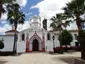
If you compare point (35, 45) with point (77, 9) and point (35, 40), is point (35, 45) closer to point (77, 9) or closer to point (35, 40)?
point (35, 40)

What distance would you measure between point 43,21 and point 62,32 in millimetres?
18991

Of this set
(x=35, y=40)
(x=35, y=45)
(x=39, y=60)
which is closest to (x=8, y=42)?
(x=35, y=45)

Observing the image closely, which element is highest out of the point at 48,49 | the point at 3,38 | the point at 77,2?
the point at 77,2

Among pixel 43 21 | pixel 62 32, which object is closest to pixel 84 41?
pixel 62 32

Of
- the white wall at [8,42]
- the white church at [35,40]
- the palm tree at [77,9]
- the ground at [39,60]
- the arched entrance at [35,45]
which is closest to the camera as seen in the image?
the ground at [39,60]

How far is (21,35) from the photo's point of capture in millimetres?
54594

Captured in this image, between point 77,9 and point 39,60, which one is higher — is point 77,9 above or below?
above

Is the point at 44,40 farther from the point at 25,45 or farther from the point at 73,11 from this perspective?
the point at 73,11

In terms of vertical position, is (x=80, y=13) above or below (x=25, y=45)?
above

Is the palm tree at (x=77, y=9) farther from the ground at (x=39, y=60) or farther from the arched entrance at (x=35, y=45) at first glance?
the arched entrance at (x=35, y=45)

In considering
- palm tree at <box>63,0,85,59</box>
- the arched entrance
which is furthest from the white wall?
palm tree at <box>63,0,85,59</box>

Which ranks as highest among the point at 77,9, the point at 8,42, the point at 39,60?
the point at 77,9

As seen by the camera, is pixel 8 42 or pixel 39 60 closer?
pixel 39 60

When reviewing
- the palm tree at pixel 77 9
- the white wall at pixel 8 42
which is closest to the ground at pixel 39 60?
the palm tree at pixel 77 9
